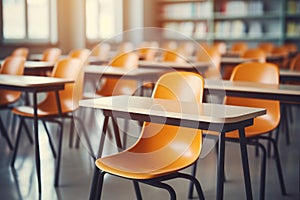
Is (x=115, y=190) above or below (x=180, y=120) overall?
below

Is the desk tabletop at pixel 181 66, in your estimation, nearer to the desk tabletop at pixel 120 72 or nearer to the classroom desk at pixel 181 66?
the classroom desk at pixel 181 66

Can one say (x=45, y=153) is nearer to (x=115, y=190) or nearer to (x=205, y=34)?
(x=115, y=190)

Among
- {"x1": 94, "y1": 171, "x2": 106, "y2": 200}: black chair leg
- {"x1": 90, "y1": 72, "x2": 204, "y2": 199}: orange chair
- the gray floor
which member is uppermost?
{"x1": 90, "y1": 72, "x2": 204, "y2": 199}: orange chair

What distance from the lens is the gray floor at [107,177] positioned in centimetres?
296

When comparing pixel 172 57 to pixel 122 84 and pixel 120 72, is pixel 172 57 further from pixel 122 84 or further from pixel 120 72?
pixel 120 72

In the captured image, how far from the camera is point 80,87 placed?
3.60m

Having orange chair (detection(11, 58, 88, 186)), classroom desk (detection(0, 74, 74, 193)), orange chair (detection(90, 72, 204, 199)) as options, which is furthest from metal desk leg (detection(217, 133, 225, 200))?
orange chair (detection(11, 58, 88, 186))

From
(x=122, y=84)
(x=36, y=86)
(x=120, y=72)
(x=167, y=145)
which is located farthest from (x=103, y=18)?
(x=167, y=145)

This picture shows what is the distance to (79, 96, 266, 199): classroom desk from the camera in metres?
1.90

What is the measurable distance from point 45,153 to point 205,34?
21.9 feet

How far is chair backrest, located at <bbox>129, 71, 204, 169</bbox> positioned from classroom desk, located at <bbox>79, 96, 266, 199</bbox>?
0.10 metres

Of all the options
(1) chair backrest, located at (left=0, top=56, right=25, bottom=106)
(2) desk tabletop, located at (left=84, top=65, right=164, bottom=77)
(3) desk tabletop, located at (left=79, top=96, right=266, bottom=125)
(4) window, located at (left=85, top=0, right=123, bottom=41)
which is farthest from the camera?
(4) window, located at (left=85, top=0, right=123, bottom=41)

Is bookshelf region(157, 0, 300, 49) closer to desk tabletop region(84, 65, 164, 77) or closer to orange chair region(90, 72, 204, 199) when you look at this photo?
desk tabletop region(84, 65, 164, 77)

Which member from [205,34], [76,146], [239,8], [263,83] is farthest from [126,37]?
[263,83]
